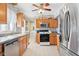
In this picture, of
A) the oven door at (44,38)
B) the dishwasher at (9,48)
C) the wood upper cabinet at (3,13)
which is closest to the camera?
the dishwasher at (9,48)

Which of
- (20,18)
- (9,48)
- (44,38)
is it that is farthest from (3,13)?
(44,38)

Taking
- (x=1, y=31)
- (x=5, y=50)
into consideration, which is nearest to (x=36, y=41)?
(x=1, y=31)

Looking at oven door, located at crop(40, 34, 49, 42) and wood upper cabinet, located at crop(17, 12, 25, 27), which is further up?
wood upper cabinet, located at crop(17, 12, 25, 27)

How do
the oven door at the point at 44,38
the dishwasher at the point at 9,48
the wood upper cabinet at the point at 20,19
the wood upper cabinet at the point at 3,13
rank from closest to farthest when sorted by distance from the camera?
the dishwasher at the point at 9,48, the wood upper cabinet at the point at 3,13, the wood upper cabinet at the point at 20,19, the oven door at the point at 44,38

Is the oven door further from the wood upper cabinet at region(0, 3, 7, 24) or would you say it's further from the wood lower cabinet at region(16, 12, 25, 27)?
the wood upper cabinet at region(0, 3, 7, 24)

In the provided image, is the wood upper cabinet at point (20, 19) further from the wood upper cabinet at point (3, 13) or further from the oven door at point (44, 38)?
the oven door at point (44, 38)

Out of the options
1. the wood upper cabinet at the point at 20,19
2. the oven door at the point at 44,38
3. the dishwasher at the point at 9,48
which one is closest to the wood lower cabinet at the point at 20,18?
the wood upper cabinet at the point at 20,19

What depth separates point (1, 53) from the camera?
2.26 metres

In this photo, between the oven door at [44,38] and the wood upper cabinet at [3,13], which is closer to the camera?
the wood upper cabinet at [3,13]


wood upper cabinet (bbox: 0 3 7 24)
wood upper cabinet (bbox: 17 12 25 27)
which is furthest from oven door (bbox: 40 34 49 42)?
Result: wood upper cabinet (bbox: 0 3 7 24)

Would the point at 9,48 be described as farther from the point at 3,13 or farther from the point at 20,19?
the point at 20,19

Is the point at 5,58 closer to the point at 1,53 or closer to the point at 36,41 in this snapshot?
the point at 1,53

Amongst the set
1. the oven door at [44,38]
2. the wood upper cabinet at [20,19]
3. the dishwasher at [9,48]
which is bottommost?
the oven door at [44,38]

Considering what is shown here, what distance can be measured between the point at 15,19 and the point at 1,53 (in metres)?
2.82
